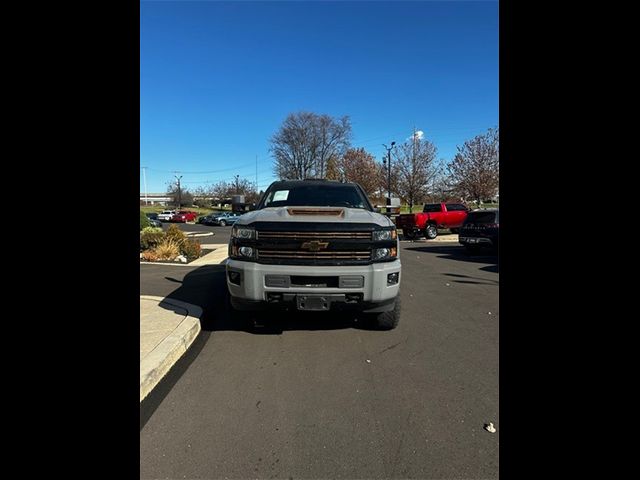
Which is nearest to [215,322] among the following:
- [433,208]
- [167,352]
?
[167,352]

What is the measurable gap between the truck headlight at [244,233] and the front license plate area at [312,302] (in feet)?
2.60

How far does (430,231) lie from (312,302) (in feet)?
53.8

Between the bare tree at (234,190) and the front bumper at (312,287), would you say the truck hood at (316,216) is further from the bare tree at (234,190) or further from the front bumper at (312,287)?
the bare tree at (234,190)

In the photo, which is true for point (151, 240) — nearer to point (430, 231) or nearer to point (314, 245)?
point (314, 245)

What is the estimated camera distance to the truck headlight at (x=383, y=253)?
387cm

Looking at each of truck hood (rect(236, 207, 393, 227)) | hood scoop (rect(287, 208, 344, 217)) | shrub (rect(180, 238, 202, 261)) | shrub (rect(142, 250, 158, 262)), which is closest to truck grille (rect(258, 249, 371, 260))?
truck hood (rect(236, 207, 393, 227))

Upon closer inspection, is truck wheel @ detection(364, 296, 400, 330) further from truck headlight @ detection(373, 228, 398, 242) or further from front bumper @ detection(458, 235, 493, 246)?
front bumper @ detection(458, 235, 493, 246)

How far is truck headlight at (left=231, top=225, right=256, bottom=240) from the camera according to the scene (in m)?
3.85

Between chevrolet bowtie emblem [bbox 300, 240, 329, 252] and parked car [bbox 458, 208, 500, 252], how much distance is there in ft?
31.6

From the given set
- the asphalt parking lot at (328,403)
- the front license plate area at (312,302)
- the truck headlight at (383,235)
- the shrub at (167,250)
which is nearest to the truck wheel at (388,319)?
the asphalt parking lot at (328,403)
